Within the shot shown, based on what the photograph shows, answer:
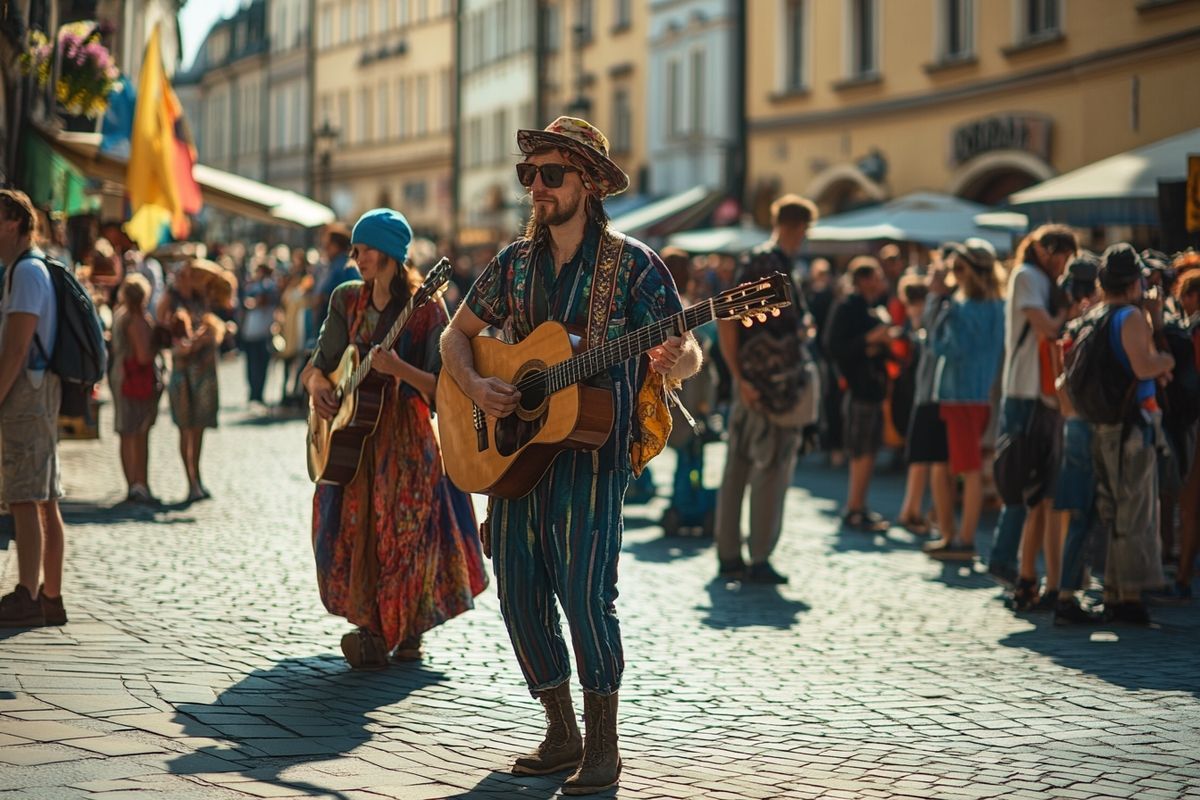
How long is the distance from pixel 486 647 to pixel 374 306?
5.10ft

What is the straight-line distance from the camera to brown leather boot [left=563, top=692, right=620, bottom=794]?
19.2ft

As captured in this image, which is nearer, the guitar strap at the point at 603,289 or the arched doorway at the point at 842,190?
the guitar strap at the point at 603,289

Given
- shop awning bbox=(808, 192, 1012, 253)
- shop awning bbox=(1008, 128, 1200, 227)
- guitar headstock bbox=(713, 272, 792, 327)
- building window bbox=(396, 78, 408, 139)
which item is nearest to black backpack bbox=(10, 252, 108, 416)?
guitar headstock bbox=(713, 272, 792, 327)

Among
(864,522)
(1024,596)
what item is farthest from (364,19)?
(1024,596)

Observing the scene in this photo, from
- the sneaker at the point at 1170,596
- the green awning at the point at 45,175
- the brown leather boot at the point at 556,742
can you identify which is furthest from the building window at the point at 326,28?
the brown leather boot at the point at 556,742

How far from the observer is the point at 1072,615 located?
30.6ft

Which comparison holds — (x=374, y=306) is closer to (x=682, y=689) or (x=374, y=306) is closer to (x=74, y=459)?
(x=682, y=689)

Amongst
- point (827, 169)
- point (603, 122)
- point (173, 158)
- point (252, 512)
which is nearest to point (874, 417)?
point (252, 512)

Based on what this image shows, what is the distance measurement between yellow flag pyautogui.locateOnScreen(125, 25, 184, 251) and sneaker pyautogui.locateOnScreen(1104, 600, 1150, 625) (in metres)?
11.5

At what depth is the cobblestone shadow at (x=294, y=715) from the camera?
19.8 feet

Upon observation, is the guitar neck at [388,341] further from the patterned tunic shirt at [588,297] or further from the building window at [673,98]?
the building window at [673,98]

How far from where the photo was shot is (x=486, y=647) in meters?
8.38

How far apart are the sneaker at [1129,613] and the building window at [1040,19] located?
1742 centimetres

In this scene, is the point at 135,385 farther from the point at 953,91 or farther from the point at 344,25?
the point at 344,25
